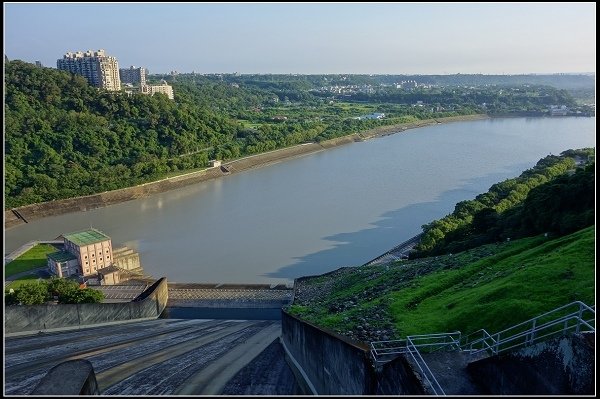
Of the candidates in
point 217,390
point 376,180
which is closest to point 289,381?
point 217,390

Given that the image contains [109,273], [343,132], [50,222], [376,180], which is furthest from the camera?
[343,132]

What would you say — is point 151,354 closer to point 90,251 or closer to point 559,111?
point 90,251

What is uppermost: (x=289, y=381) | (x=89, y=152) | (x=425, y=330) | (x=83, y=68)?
(x=83, y=68)

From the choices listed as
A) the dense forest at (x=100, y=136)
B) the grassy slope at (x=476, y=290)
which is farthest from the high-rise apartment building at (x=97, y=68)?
the grassy slope at (x=476, y=290)

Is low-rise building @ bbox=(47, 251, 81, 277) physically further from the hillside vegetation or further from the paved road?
the hillside vegetation

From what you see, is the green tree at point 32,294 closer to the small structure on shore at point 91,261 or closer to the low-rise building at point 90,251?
the small structure on shore at point 91,261

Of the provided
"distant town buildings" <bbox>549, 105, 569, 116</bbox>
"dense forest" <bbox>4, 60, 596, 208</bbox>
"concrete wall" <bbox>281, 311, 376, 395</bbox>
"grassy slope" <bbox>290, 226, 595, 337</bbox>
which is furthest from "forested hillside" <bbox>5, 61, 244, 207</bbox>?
"distant town buildings" <bbox>549, 105, 569, 116</bbox>

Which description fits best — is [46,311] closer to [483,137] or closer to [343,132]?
[343,132]
